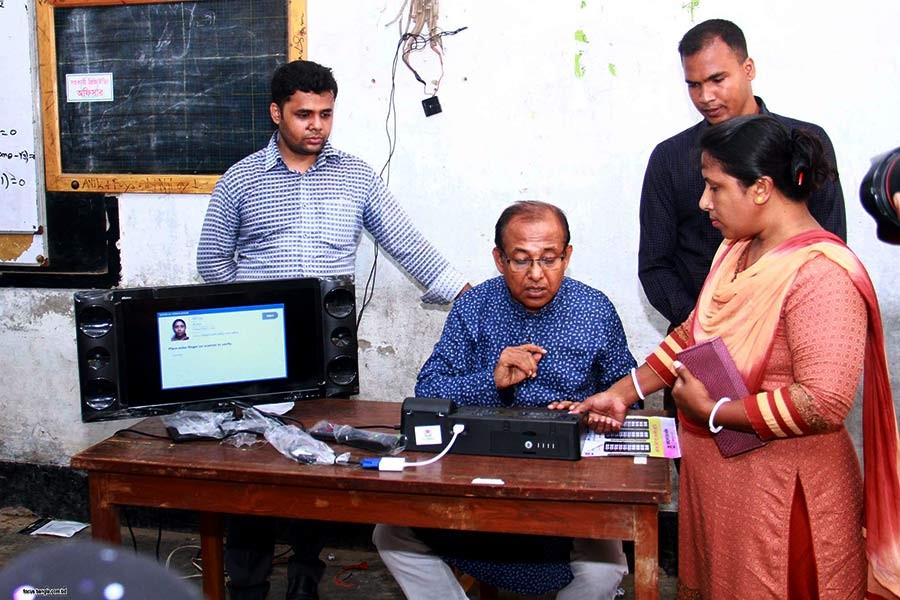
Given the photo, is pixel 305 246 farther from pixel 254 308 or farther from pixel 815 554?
pixel 815 554

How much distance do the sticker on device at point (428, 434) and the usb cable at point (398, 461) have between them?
0.04 metres

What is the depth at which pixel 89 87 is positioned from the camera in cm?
461

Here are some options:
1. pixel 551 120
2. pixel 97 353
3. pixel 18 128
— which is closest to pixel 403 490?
pixel 97 353

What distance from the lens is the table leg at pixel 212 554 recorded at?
3.42 meters

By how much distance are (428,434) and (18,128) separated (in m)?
2.99

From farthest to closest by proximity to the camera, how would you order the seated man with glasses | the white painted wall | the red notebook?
the white painted wall
the seated man with glasses
the red notebook

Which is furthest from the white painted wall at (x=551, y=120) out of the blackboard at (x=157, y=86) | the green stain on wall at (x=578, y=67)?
the blackboard at (x=157, y=86)

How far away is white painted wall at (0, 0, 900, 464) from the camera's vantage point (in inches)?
147

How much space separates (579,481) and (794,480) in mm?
498

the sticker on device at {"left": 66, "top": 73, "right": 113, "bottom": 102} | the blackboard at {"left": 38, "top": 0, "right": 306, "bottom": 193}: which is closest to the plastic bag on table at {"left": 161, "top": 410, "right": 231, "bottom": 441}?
the blackboard at {"left": 38, "top": 0, "right": 306, "bottom": 193}

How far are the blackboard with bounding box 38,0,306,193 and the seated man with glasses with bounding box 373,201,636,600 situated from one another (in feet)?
5.81

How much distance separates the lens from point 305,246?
3639mm

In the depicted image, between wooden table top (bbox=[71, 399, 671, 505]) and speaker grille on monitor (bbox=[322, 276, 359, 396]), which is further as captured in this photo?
speaker grille on monitor (bbox=[322, 276, 359, 396])

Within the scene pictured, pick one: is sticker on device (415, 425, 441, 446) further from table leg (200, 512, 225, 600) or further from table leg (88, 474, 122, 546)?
table leg (200, 512, 225, 600)
